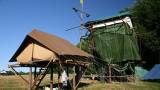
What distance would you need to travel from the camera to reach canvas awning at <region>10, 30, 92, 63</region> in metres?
20.5

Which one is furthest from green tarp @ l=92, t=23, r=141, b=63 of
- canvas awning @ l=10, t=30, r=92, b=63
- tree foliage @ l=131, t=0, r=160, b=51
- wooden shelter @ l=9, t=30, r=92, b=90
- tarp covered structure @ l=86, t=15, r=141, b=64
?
canvas awning @ l=10, t=30, r=92, b=63

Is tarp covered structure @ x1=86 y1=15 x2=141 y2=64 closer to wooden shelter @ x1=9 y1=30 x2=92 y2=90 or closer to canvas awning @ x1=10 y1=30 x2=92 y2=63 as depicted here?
wooden shelter @ x1=9 y1=30 x2=92 y2=90

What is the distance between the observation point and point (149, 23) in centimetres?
3872

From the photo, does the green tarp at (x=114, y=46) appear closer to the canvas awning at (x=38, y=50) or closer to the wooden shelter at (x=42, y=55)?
the wooden shelter at (x=42, y=55)

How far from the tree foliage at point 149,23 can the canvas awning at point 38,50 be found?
56.0ft

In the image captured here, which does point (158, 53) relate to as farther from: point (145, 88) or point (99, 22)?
point (145, 88)

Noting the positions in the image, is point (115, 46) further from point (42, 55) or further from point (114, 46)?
point (42, 55)

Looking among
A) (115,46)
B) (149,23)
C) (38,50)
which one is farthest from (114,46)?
(38,50)

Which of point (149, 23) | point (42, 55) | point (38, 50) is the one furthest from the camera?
point (149, 23)

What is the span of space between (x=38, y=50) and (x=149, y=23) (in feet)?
70.5

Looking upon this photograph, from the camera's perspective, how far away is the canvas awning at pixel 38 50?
67.2ft

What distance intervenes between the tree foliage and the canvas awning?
17.1m

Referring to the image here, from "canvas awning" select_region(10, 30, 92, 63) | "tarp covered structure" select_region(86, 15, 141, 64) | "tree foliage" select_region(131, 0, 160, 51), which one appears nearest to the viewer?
"canvas awning" select_region(10, 30, 92, 63)

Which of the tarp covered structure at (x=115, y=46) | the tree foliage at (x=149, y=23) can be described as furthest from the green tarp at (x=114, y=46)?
the tree foliage at (x=149, y=23)
